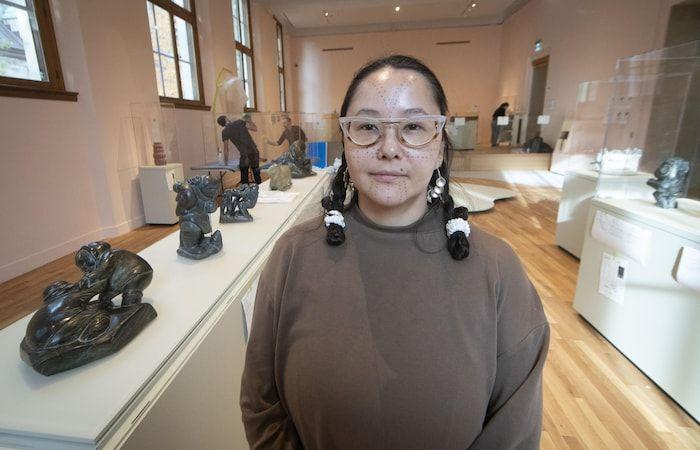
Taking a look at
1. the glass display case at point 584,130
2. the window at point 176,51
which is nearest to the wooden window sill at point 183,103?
the window at point 176,51

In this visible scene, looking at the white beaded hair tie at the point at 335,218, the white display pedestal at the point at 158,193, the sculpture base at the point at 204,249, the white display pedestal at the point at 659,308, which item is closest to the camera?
the white beaded hair tie at the point at 335,218

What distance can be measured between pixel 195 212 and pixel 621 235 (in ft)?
8.26

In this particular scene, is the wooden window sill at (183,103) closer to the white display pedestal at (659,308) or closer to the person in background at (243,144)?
the person in background at (243,144)

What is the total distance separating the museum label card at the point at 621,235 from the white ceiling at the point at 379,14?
35.3ft

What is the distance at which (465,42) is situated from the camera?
1417 cm

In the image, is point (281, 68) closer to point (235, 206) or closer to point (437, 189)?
point (235, 206)

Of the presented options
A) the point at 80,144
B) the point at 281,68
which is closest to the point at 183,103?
the point at 80,144

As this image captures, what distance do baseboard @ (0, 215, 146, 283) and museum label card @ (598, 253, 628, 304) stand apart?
474 cm

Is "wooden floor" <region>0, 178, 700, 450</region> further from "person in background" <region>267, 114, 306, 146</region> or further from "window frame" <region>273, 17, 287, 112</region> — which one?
"window frame" <region>273, 17, 287, 112</region>

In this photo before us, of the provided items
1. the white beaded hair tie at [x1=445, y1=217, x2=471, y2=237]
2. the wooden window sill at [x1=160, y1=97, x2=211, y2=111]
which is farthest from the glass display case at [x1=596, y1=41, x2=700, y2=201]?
the wooden window sill at [x1=160, y1=97, x2=211, y2=111]

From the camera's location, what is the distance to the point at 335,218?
924mm

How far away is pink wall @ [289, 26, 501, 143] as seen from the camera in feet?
46.4

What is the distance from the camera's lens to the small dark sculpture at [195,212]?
65.3 inches

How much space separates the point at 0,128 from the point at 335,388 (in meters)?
3.94
